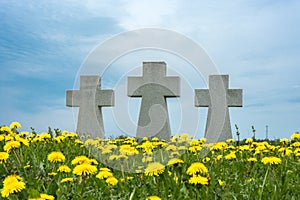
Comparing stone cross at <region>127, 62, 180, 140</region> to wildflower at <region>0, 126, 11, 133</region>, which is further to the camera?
stone cross at <region>127, 62, 180, 140</region>

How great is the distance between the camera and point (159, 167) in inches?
120

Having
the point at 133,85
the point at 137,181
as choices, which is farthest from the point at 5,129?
the point at 133,85

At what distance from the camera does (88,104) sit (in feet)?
39.5

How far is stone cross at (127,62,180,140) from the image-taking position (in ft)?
36.8

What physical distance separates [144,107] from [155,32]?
3.48m

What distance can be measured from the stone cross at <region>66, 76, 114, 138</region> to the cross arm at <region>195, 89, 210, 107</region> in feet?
9.81

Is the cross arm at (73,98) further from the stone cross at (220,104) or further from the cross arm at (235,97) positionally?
the cross arm at (235,97)

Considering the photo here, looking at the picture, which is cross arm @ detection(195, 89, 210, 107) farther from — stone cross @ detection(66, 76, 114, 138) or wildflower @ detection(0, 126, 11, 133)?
wildflower @ detection(0, 126, 11, 133)

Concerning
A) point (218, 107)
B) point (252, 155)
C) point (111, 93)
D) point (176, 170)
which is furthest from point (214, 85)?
point (176, 170)

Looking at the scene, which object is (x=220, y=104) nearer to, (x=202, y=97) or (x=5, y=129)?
(x=202, y=97)

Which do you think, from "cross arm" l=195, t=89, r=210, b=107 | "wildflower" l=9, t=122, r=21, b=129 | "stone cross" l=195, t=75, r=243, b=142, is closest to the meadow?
"wildflower" l=9, t=122, r=21, b=129

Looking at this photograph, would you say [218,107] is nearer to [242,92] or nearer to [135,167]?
[242,92]

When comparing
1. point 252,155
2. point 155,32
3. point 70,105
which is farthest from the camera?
point 70,105

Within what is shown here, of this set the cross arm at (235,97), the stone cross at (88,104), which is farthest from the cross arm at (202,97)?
the stone cross at (88,104)
